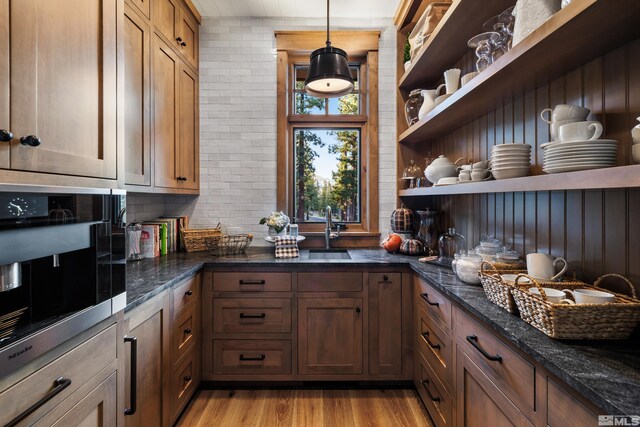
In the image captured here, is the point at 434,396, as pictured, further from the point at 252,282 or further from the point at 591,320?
the point at 252,282

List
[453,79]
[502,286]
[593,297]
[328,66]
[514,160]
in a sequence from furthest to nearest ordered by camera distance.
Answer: [328,66] < [453,79] < [514,160] < [502,286] < [593,297]

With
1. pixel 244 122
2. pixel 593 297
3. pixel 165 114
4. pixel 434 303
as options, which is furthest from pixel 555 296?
pixel 244 122

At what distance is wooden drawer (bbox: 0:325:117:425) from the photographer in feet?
2.53

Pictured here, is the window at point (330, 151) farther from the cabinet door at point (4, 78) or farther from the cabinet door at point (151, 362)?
the cabinet door at point (4, 78)

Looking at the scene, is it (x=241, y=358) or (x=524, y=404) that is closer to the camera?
(x=524, y=404)

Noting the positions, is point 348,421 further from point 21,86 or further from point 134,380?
point 21,86

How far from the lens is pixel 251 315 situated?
226cm

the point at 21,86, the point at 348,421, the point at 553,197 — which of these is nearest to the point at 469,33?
the point at 553,197

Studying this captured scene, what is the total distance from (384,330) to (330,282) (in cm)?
51

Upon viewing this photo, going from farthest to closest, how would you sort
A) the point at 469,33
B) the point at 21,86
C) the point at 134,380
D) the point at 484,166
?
the point at 469,33 < the point at 484,166 < the point at 134,380 < the point at 21,86

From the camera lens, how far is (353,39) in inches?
115

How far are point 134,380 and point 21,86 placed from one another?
1.11 m

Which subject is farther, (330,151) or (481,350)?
(330,151)

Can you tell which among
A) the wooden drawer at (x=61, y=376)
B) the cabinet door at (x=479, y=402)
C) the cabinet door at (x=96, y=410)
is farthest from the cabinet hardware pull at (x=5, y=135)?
the cabinet door at (x=479, y=402)
